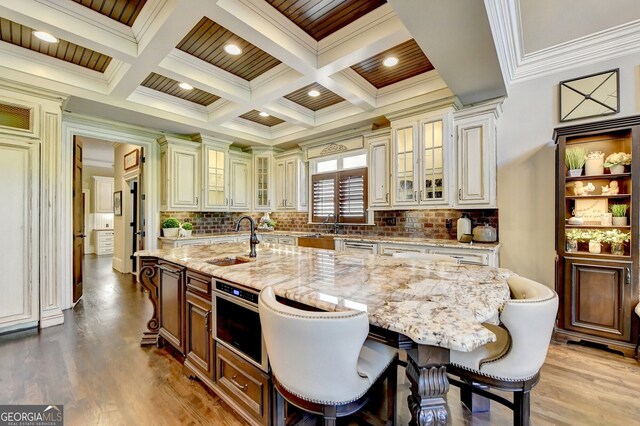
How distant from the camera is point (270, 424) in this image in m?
1.48

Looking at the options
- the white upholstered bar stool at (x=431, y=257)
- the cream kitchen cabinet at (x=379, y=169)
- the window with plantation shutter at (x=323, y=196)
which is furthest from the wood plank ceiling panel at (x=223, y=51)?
the white upholstered bar stool at (x=431, y=257)

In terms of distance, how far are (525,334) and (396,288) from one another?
0.55 metres

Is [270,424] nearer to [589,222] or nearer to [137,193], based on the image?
[589,222]

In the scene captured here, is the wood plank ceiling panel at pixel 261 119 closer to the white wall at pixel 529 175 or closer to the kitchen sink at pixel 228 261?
the kitchen sink at pixel 228 261

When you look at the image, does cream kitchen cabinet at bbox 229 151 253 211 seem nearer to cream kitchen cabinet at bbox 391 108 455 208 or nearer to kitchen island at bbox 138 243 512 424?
kitchen island at bbox 138 243 512 424

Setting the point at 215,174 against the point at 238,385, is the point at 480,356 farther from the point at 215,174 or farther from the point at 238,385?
the point at 215,174

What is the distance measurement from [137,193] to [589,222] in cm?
670

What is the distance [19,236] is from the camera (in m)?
3.11

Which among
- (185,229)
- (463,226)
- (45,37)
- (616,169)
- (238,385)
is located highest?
(45,37)

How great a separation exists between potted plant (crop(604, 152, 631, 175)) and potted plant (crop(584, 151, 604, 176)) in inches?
1.9

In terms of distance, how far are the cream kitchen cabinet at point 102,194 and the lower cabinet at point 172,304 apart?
872 cm
